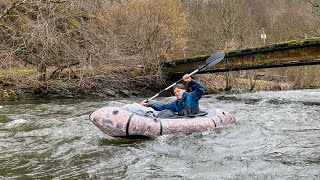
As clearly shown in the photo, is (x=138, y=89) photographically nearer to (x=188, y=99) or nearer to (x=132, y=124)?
(x=188, y=99)

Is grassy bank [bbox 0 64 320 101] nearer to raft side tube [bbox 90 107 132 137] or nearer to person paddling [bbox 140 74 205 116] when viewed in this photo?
person paddling [bbox 140 74 205 116]

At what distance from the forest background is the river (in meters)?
4.82

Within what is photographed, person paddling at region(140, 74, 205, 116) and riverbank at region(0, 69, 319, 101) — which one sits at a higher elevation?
person paddling at region(140, 74, 205, 116)

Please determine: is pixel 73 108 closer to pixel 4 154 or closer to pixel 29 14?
pixel 29 14

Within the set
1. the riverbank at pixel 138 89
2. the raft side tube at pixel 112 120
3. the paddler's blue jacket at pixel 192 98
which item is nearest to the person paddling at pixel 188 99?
the paddler's blue jacket at pixel 192 98

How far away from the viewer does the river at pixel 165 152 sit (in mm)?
5344

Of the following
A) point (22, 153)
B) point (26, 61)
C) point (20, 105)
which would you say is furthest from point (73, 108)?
point (22, 153)

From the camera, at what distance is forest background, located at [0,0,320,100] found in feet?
47.3

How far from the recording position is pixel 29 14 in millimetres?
15836

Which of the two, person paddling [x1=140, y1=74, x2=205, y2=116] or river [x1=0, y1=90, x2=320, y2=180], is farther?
person paddling [x1=140, y1=74, x2=205, y2=116]

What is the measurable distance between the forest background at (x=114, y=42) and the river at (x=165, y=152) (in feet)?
15.8

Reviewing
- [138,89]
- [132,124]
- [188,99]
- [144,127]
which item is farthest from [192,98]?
[138,89]

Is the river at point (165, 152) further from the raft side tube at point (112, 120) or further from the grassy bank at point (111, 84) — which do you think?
the grassy bank at point (111, 84)

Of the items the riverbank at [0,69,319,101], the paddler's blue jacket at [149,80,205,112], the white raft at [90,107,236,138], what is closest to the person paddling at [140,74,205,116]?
the paddler's blue jacket at [149,80,205,112]
